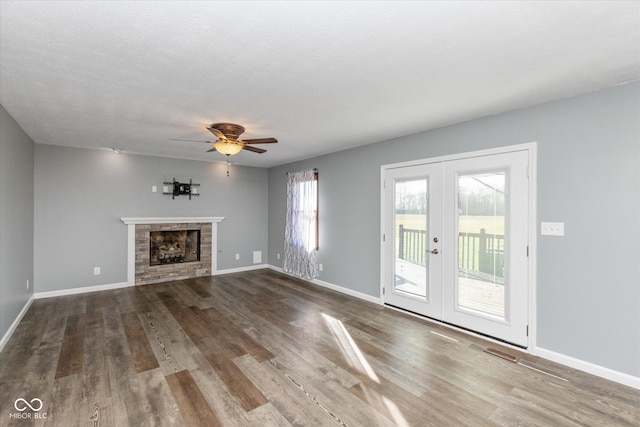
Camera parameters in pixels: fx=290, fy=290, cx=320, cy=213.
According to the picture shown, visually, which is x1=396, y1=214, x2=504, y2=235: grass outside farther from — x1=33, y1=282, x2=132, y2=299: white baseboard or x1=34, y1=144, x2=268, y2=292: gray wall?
x1=33, y1=282, x2=132, y2=299: white baseboard

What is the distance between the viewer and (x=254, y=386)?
2402mm

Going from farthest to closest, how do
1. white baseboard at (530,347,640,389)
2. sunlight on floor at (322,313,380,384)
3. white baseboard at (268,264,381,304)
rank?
white baseboard at (268,264,381,304) → sunlight on floor at (322,313,380,384) → white baseboard at (530,347,640,389)

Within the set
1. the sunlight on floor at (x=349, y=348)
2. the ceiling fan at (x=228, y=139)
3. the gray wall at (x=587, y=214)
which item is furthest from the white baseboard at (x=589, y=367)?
the ceiling fan at (x=228, y=139)

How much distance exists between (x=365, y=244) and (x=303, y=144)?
6.31 feet

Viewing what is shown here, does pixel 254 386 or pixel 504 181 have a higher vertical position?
pixel 504 181

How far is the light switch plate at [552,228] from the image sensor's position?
281cm

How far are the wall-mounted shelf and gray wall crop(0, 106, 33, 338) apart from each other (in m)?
2.06

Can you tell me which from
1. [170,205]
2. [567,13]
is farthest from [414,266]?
[170,205]

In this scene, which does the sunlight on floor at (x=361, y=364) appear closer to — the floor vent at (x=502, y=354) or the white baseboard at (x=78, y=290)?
the floor vent at (x=502, y=354)

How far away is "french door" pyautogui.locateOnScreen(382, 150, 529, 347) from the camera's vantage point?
3088 mm

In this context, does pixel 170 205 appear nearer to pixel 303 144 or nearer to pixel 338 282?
pixel 303 144

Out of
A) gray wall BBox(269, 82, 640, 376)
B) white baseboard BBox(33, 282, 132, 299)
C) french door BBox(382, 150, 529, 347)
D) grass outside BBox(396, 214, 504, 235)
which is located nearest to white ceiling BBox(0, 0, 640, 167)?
gray wall BBox(269, 82, 640, 376)

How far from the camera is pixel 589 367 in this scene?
8.60 ft

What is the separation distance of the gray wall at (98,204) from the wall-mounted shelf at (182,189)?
90 mm
